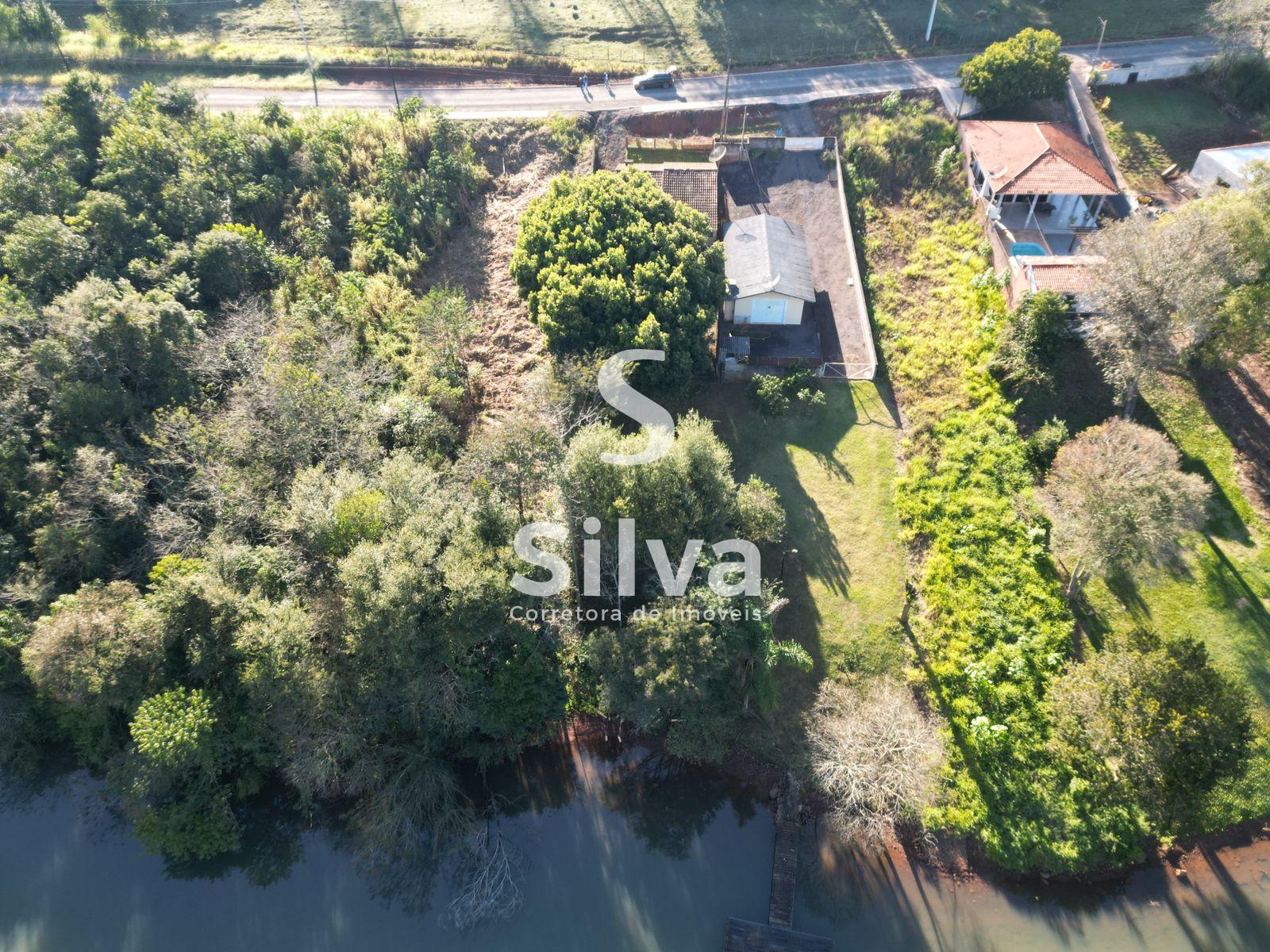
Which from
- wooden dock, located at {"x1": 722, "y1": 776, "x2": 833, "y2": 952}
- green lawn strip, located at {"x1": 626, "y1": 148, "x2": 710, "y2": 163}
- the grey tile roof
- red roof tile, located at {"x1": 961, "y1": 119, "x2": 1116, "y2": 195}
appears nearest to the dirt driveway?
the grey tile roof

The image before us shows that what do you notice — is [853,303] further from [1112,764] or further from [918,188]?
[1112,764]

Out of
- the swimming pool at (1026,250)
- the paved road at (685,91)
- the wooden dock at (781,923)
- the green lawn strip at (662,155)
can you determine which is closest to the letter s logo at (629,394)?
the wooden dock at (781,923)

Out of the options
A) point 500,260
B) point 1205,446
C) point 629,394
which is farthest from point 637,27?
point 1205,446

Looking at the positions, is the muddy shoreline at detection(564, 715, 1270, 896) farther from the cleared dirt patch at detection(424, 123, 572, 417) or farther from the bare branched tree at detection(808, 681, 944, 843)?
the cleared dirt patch at detection(424, 123, 572, 417)

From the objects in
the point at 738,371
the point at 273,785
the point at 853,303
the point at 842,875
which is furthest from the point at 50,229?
the point at 842,875

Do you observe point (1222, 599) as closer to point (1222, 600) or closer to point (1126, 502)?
point (1222, 600)
